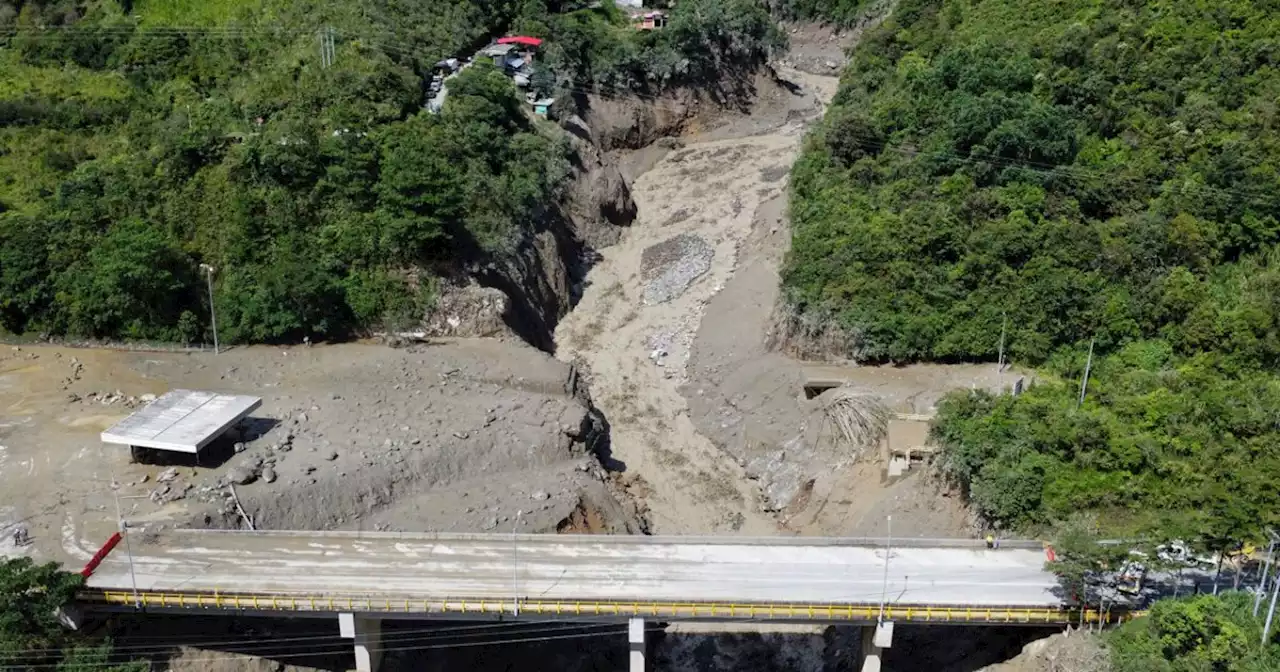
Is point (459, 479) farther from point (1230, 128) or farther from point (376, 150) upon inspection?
point (1230, 128)

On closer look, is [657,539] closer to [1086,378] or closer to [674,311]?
[1086,378]

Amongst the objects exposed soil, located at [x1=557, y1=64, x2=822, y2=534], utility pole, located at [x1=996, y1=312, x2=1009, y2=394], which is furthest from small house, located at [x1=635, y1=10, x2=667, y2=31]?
utility pole, located at [x1=996, y1=312, x2=1009, y2=394]

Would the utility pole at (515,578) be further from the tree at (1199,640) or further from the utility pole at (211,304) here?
the utility pole at (211,304)

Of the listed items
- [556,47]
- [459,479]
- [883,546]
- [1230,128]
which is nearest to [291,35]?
[556,47]

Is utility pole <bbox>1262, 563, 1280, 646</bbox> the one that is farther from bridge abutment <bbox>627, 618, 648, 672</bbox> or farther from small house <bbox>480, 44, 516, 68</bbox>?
small house <bbox>480, 44, 516, 68</bbox>

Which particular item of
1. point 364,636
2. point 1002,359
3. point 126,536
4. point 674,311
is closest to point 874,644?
point 364,636

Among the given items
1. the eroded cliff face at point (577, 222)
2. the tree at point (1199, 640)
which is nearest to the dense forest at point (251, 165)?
the eroded cliff face at point (577, 222)
